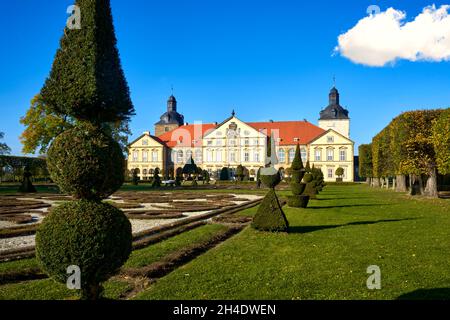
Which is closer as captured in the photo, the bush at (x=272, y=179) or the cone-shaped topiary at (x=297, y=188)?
the bush at (x=272, y=179)

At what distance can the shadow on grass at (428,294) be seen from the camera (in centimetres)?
507

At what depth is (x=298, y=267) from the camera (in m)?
6.71

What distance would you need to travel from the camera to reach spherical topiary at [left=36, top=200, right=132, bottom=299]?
3.90m

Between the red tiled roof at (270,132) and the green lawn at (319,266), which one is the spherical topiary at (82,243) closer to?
the green lawn at (319,266)

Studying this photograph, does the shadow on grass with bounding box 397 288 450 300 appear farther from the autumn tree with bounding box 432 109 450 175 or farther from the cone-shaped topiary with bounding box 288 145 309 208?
the autumn tree with bounding box 432 109 450 175

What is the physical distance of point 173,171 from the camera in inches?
2525

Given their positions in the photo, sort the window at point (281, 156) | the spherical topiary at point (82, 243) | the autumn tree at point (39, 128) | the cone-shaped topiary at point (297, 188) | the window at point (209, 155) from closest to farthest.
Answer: the spherical topiary at point (82, 243)
the cone-shaped topiary at point (297, 188)
the autumn tree at point (39, 128)
the window at point (281, 156)
the window at point (209, 155)

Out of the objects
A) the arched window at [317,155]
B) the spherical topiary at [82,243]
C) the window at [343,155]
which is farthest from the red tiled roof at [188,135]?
the spherical topiary at [82,243]

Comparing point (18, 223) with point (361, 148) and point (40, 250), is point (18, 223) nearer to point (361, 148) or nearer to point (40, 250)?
point (40, 250)

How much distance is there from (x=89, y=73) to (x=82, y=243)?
2044 mm

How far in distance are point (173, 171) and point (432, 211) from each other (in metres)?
51.8

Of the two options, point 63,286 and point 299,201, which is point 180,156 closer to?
point 299,201

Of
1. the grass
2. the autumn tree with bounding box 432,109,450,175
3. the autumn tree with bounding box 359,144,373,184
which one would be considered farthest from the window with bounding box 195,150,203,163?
the grass

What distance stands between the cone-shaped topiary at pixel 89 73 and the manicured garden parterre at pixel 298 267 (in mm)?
2618
